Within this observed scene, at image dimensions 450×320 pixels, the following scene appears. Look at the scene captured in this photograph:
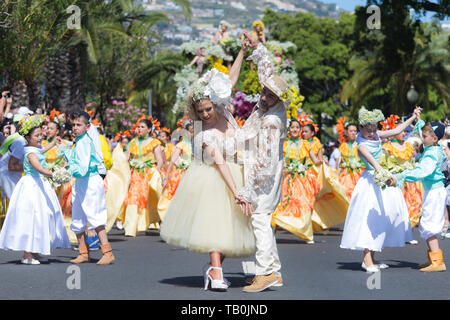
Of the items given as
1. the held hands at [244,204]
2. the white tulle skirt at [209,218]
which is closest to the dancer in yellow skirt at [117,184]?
the white tulle skirt at [209,218]

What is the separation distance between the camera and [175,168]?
16656 millimetres

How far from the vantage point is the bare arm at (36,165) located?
35.2ft

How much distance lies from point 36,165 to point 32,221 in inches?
26.1

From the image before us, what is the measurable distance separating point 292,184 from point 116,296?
695cm

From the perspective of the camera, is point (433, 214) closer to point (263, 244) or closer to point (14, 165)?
point (263, 244)

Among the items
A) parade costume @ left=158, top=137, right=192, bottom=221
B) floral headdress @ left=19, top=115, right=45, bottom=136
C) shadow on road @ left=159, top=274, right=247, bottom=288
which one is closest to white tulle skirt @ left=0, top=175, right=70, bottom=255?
floral headdress @ left=19, top=115, right=45, bottom=136

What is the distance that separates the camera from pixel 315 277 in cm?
952

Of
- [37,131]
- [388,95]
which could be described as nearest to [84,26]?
[37,131]

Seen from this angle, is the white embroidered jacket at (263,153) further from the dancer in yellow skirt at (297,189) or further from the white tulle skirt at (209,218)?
the dancer in yellow skirt at (297,189)

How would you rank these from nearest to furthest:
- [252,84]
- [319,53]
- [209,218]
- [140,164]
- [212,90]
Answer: [209,218], [212,90], [140,164], [252,84], [319,53]

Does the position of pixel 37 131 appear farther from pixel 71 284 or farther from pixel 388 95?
pixel 388 95

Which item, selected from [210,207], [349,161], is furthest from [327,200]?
[210,207]

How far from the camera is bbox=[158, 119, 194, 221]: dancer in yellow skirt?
16.1 meters

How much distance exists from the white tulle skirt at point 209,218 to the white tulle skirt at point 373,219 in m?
2.09
